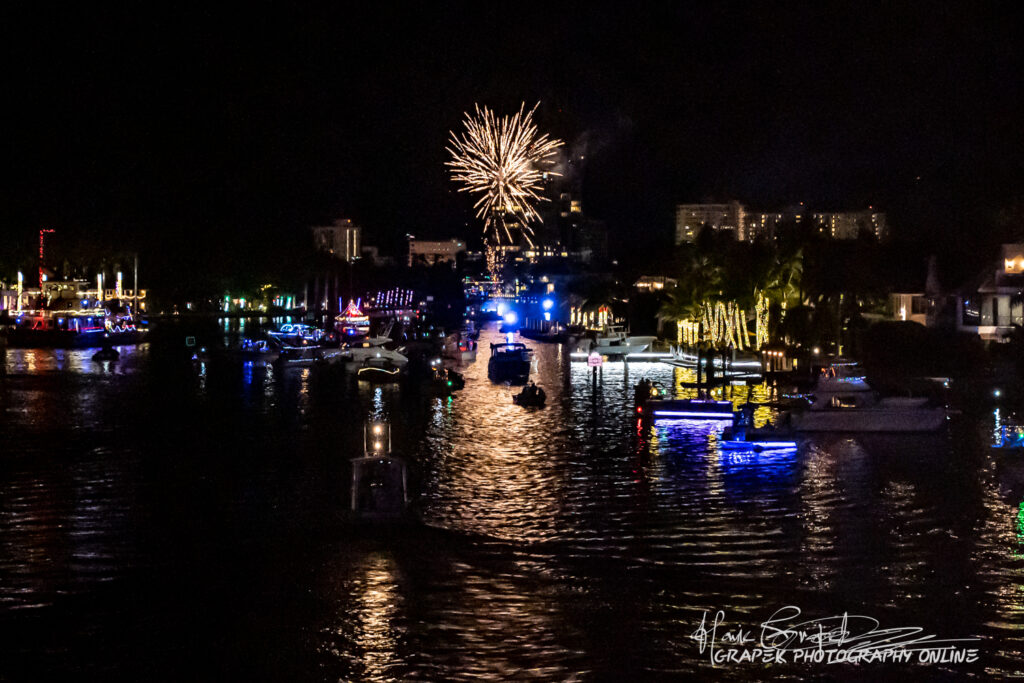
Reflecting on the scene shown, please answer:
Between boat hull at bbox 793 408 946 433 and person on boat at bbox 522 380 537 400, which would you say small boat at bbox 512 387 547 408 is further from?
boat hull at bbox 793 408 946 433

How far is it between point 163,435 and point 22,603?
1574 cm

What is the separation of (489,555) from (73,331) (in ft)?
233

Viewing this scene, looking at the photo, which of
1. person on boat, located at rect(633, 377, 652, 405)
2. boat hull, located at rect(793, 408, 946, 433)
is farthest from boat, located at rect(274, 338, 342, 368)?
boat hull, located at rect(793, 408, 946, 433)

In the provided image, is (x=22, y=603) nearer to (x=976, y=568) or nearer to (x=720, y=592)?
(x=720, y=592)

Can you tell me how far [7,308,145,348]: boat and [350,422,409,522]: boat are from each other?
166ft

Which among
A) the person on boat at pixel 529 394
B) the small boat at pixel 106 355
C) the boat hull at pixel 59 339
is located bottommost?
the person on boat at pixel 529 394

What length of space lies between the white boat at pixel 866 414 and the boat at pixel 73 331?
4751 cm

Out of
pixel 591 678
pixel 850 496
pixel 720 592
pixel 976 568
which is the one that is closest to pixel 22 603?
pixel 591 678

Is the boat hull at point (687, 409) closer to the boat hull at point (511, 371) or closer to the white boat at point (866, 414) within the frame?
the white boat at point (866, 414)

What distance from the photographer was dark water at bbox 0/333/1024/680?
34.8 ft

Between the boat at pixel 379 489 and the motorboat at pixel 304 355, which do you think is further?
the motorboat at pixel 304 355

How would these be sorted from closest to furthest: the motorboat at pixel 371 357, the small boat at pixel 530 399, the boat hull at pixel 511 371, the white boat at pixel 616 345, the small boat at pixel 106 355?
the small boat at pixel 530 399 < the boat hull at pixel 511 371 < the motorboat at pixel 371 357 < the small boat at pixel 106 355 < the white boat at pixel 616 345

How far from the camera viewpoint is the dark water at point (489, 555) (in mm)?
10594

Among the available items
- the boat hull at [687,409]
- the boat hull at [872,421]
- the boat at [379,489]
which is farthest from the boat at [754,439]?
the boat at [379,489]
